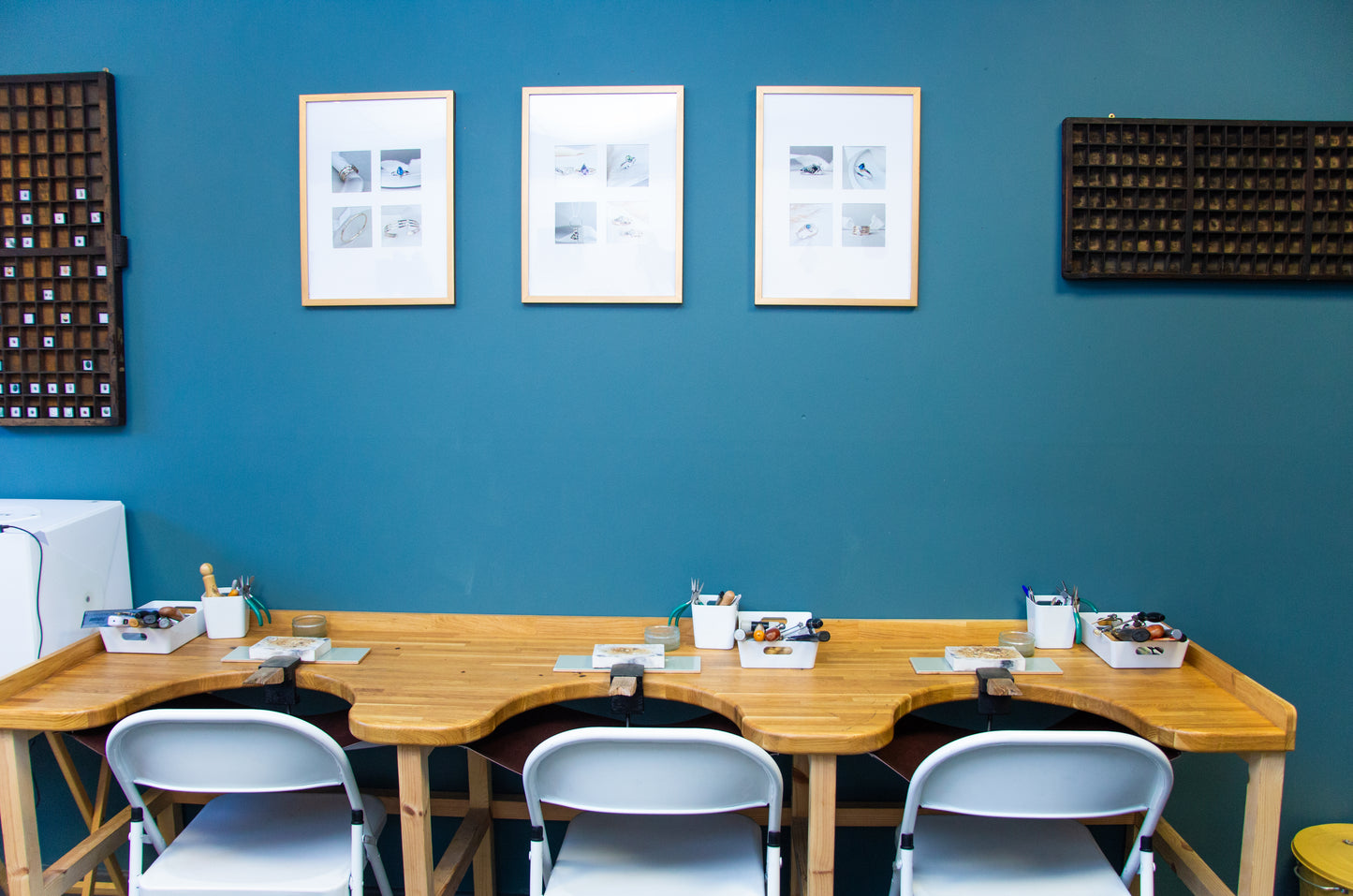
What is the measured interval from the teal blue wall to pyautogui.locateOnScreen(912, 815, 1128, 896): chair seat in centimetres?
59

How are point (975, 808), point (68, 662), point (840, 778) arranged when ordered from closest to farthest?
point (975, 808) → point (68, 662) → point (840, 778)

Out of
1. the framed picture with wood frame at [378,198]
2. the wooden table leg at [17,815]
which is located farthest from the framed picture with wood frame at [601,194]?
the wooden table leg at [17,815]

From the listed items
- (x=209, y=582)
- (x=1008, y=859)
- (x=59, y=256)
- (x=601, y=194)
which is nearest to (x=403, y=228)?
(x=601, y=194)

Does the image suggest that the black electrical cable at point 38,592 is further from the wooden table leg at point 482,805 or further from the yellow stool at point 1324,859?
the yellow stool at point 1324,859

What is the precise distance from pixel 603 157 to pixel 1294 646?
231 centimetres

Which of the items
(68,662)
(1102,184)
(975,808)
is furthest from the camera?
(1102,184)

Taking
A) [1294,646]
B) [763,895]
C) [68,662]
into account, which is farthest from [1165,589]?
[68,662]

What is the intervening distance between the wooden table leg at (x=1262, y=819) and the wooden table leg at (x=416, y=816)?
5.41 feet

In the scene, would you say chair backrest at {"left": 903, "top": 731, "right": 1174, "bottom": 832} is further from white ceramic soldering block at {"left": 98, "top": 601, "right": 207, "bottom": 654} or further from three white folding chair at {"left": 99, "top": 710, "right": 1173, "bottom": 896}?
white ceramic soldering block at {"left": 98, "top": 601, "right": 207, "bottom": 654}

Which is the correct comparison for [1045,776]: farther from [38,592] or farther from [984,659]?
[38,592]

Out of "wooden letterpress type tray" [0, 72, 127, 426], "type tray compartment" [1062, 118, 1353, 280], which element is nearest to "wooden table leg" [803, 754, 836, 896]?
"type tray compartment" [1062, 118, 1353, 280]

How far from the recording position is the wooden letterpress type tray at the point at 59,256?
200cm

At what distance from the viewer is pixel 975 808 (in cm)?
132

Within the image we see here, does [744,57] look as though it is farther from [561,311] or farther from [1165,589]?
[1165,589]
